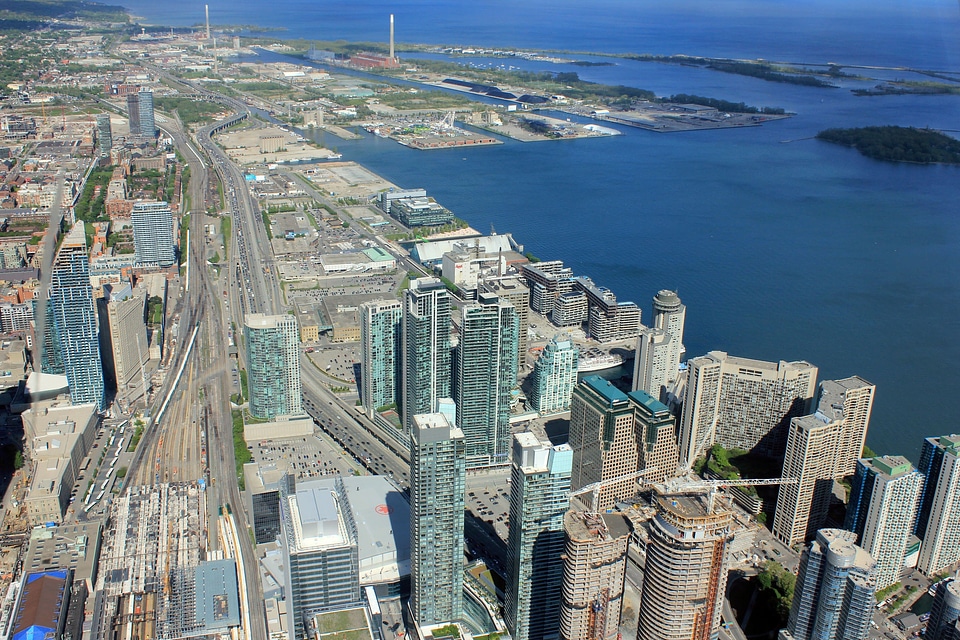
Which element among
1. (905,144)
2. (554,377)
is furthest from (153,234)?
(905,144)

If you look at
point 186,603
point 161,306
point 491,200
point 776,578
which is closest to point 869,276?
point 491,200

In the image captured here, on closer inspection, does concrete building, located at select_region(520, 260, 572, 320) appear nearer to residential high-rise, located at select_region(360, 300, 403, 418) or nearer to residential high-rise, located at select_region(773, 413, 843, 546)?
residential high-rise, located at select_region(360, 300, 403, 418)

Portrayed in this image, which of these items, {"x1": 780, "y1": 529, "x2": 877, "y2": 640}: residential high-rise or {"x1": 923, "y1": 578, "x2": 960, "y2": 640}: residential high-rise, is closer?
{"x1": 780, "y1": 529, "x2": 877, "y2": 640}: residential high-rise

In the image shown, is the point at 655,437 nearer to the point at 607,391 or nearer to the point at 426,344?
the point at 607,391

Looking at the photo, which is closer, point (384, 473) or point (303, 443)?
point (384, 473)

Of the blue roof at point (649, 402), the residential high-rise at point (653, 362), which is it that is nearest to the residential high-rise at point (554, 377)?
the residential high-rise at point (653, 362)

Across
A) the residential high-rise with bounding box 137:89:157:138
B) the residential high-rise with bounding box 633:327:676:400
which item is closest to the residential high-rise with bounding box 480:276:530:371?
the residential high-rise with bounding box 633:327:676:400

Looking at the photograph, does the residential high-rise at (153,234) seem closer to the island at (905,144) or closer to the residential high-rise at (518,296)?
the residential high-rise at (518,296)

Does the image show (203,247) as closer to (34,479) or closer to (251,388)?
(251,388)
